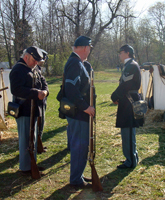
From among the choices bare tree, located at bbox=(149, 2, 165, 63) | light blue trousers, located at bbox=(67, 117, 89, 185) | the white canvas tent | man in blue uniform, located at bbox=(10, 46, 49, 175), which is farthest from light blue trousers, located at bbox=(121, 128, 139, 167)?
bare tree, located at bbox=(149, 2, 165, 63)

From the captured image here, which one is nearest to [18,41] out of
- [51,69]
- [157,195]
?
[157,195]

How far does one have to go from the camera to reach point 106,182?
3.52 m

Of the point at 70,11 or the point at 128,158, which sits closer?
the point at 128,158

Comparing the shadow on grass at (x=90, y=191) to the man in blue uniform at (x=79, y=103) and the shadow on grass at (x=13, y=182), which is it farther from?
the shadow on grass at (x=13, y=182)

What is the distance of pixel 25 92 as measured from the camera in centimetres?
347

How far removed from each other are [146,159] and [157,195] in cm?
130

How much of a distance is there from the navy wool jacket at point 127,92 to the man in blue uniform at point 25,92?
4.24ft

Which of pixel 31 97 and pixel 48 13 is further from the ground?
pixel 48 13

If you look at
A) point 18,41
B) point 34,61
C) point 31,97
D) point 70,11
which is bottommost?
point 31,97

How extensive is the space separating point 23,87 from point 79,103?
1002mm

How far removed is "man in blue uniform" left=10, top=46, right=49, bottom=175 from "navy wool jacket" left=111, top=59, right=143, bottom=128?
50.9 inches

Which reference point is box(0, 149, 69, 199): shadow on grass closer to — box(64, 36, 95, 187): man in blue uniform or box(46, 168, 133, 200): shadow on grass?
box(46, 168, 133, 200): shadow on grass

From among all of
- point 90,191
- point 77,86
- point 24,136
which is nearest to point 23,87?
point 24,136

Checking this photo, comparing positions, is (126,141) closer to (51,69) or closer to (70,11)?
(70,11)
